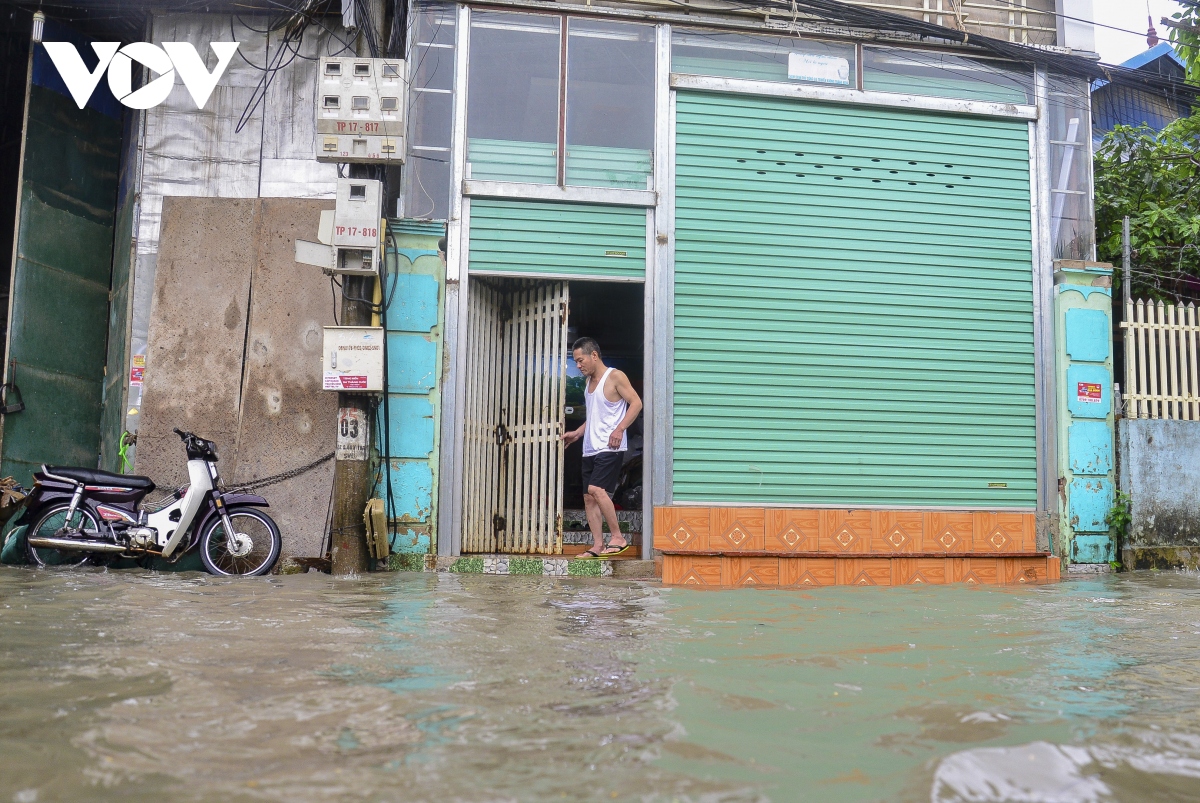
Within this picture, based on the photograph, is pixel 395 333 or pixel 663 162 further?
pixel 663 162

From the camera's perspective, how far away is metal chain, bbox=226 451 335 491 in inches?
307

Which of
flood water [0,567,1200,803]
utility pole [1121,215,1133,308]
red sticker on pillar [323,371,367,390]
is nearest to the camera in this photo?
flood water [0,567,1200,803]

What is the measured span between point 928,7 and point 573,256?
14.1 ft

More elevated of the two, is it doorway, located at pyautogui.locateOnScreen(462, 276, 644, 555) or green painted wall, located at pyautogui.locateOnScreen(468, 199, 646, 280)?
green painted wall, located at pyautogui.locateOnScreen(468, 199, 646, 280)

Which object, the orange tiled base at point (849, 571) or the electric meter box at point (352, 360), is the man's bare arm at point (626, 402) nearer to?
the orange tiled base at point (849, 571)

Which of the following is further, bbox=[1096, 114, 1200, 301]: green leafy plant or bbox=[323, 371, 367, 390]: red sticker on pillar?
bbox=[1096, 114, 1200, 301]: green leafy plant

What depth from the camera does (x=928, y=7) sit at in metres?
9.22

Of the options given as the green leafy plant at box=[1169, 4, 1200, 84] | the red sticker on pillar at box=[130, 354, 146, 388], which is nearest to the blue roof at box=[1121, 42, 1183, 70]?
the green leafy plant at box=[1169, 4, 1200, 84]

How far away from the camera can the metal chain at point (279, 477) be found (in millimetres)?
7797

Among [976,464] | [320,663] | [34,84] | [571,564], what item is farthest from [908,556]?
[34,84]

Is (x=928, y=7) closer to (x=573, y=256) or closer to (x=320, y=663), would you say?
(x=573, y=256)

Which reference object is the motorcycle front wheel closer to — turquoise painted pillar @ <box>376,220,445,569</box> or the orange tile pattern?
turquoise painted pillar @ <box>376,220,445,569</box>

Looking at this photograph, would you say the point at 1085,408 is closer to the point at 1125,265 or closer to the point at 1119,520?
the point at 1119,520

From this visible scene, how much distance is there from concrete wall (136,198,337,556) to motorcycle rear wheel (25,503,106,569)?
742 millimetres
